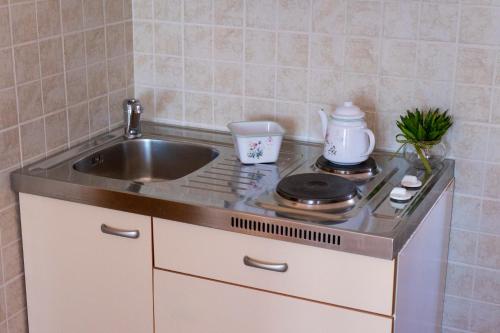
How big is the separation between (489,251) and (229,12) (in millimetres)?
1044

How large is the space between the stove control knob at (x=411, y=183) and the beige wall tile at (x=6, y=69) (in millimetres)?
1054

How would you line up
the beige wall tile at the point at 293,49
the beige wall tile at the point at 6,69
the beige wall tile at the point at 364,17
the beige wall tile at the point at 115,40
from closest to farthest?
1. the beige wall tile at the point at 6,69
2. the beige wall tile at the point at 364,17
3. the beige wall tile at the point at 293,49
4. the beige wall tile at the point at 115,40

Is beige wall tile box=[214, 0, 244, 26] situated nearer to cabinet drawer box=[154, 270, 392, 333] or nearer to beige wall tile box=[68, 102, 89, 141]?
beige wall tile box=[68, 102, 89, 141]

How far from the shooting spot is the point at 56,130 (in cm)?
229

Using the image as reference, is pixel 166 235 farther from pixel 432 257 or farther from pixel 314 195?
pixel 432 257

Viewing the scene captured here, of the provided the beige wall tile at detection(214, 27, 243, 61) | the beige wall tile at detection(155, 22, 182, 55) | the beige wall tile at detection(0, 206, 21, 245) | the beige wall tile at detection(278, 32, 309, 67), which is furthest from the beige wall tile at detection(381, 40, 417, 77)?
the beige wall tile at detection(0, 206, 21, 245)

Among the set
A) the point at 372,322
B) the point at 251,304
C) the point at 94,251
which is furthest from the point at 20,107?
the point at 372,322

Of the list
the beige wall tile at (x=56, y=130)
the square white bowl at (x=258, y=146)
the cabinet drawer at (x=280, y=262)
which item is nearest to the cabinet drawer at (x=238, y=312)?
the cabinet drawer at (x=280, y=262)

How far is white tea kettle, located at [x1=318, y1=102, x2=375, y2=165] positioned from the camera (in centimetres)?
217

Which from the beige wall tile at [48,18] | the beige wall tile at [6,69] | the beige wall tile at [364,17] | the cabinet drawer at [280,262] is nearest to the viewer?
the cabinet drawer at [280,262]

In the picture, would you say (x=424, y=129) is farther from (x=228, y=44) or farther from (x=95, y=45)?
(x=95, y=45)

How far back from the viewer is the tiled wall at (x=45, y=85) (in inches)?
82.6

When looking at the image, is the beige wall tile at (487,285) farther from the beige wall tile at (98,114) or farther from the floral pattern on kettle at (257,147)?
the beige wall tile at (98,114)

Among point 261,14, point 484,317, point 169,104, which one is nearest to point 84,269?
point 169,104
